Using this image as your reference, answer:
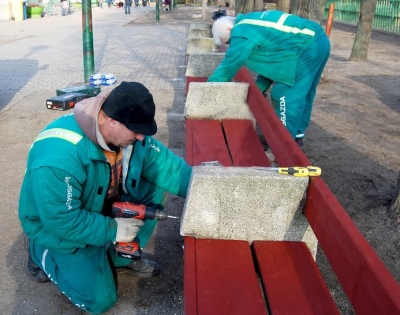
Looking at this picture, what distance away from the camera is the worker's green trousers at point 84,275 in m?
2.86

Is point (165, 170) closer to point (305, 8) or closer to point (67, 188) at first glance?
point (67, 188)

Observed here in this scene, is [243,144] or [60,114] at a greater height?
[243,144]

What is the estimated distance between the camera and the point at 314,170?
2670 mm

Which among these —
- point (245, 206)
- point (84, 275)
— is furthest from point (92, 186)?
point (245, 206)

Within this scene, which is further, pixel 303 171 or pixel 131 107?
pixel 303 171

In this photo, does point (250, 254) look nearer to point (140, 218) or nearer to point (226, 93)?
point (140, 218)

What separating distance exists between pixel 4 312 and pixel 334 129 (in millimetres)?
4936

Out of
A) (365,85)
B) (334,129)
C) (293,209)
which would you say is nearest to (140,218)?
(293,209)

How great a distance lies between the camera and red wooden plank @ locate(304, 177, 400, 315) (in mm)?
Answer: 1665

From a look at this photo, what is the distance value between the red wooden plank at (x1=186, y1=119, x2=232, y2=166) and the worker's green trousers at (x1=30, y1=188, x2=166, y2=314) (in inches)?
49.0

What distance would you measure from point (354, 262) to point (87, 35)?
25.6ft

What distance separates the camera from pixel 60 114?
23.4ft

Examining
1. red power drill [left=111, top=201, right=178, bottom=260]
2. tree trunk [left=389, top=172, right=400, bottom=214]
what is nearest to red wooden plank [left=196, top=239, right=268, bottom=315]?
red power drill [left=111, top=201, right=178, bottom=260]

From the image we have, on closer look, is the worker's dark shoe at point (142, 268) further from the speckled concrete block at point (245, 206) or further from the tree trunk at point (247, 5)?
the tree trunk at point (247, 5)
